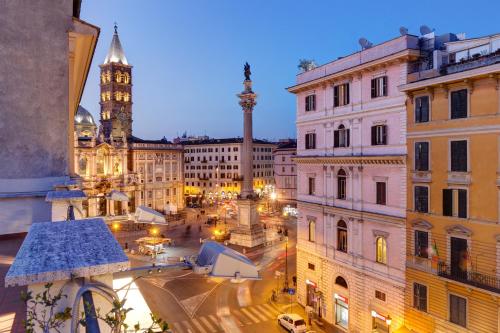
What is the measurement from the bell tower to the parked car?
261 ft

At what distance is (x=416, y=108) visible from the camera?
72.3 ft

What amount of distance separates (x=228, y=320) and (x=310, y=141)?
15.7m

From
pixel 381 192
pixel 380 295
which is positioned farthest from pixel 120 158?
pixel 380 295

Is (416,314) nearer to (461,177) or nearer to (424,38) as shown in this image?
(461,177)

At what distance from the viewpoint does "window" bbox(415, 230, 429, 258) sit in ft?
69.8

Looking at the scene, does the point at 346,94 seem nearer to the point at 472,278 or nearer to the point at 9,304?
the point at 472,278

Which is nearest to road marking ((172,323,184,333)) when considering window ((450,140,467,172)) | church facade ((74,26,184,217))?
window ((450,140,467,172))

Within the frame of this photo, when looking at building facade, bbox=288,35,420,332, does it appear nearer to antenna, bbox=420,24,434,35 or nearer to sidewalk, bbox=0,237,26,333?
antenna, bbox=420,24,434,35

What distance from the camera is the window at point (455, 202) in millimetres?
19562

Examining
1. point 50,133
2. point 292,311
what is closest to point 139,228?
point 292,311

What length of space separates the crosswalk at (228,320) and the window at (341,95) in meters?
17.5

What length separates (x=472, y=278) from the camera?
18.7 m

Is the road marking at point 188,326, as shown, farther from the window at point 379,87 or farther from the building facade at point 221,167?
the building facade at point 221,167

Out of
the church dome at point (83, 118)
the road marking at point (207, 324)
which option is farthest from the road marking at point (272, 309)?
the church dome at point (83, 118)
